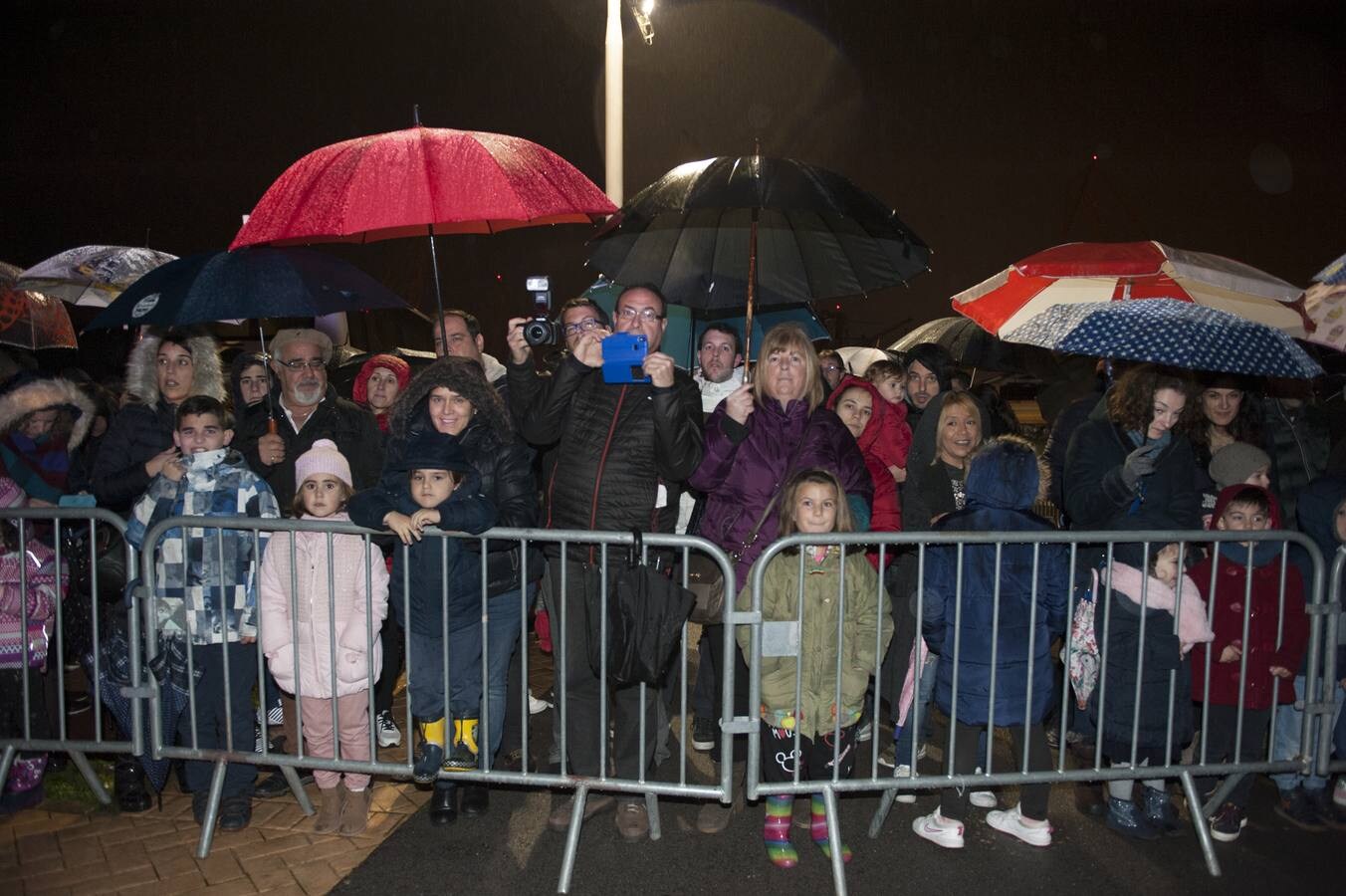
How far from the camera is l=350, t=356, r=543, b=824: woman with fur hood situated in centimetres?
442

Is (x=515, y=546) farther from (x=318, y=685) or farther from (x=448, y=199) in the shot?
(x=448, y=199)

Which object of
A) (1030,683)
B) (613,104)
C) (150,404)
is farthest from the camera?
(613,104)

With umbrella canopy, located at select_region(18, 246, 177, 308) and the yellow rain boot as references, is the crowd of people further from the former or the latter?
umbrella canopy, located at select_region(18, 246, 177, 308)

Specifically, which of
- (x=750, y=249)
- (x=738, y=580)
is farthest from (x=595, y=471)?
(x=750, y=249)

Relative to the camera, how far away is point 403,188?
416 cm

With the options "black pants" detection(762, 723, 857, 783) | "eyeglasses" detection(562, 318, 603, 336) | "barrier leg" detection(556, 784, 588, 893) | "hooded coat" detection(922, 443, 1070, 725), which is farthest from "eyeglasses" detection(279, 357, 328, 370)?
"hooded coat" detection(922, 443, 1070, 725)

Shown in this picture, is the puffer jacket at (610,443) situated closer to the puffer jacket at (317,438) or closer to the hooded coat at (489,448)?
the hooded coat at (489,448)

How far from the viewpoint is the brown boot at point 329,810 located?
445 centimetres

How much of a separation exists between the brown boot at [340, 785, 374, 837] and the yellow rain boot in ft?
1.35

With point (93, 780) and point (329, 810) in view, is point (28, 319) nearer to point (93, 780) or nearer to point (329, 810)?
point (93, 780)

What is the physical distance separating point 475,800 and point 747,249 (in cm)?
325

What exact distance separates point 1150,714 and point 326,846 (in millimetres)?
3710

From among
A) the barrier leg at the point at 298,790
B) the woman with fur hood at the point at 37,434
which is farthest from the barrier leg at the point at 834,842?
the woman with fur hood at the point at 37,434

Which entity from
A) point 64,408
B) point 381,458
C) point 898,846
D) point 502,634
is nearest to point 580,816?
point 502,634
